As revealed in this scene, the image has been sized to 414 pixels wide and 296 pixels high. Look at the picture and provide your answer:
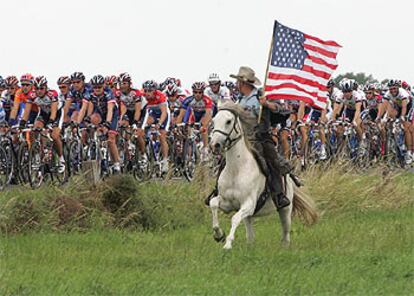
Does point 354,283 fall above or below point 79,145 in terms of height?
above

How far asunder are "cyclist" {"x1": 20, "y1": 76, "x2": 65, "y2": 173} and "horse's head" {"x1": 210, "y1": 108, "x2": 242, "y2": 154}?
929 cm

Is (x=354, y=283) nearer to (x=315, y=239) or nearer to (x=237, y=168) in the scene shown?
(x=237, y=168)

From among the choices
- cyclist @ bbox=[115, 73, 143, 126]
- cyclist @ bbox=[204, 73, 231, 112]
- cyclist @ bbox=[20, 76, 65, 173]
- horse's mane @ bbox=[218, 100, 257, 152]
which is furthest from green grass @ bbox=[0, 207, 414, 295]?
cyclist @ bbox=[204, 73, 231, 112]

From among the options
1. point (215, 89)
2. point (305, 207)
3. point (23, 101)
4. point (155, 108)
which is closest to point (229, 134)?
point (305, 207)

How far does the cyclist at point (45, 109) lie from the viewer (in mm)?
23141

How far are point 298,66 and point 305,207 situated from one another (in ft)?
6.63

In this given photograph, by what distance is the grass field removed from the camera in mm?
11453

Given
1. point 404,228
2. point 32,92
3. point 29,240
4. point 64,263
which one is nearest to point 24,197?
point 29,240

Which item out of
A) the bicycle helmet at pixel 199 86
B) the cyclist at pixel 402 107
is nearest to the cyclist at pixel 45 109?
the bicycle helmet at pixel 199 86

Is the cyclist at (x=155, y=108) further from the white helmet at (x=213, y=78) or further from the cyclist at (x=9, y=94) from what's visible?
the cyclist at (x=9, y=94)

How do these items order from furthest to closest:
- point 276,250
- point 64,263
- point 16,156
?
point 16,156 < point 276,250 < point 64,263

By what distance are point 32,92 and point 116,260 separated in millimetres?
10245

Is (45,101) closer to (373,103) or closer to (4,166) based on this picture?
(4,166)

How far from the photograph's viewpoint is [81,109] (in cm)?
2439
